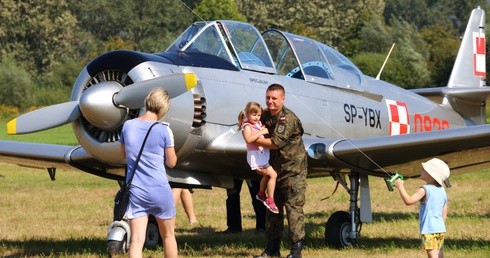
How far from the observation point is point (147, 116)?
819 cm

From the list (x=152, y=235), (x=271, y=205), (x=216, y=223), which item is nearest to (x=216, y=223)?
(x=216, y=223)

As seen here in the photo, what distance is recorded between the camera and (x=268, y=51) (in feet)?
38.1

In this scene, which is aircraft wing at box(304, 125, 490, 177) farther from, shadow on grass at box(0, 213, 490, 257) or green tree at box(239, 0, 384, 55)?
green tree at box(239, 0, 384, 55)

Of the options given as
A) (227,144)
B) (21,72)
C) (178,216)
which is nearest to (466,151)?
(227,144)

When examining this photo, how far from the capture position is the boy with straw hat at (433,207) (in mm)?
8617

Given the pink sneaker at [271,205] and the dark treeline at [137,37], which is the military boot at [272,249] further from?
the dark treeline at [137,37]

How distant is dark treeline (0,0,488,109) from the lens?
6156 cm

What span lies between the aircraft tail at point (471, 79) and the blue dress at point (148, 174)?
23.8 feet

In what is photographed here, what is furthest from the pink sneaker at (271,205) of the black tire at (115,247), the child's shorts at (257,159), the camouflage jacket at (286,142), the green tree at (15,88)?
the green tree at (15,88)

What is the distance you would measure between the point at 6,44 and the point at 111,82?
2419 inches

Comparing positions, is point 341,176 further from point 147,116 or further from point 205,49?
point 147,116

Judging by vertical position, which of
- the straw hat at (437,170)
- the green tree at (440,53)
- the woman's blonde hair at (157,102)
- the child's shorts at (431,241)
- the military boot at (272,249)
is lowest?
the military boot at (272,249)

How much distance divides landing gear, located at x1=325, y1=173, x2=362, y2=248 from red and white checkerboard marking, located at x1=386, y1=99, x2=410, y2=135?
176cm

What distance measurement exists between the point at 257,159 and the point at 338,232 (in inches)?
71.1
